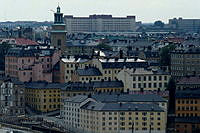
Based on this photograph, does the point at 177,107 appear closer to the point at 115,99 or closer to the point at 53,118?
the point at 115,99

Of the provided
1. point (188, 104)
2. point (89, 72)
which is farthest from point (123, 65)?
point (188, 104)

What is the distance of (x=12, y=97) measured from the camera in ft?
284

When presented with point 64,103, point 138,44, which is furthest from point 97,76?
point 138,44

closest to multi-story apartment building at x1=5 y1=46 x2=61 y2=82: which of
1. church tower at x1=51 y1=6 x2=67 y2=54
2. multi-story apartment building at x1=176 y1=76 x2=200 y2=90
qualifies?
church tower at x1=51 y1=6 x2=67 y2=54

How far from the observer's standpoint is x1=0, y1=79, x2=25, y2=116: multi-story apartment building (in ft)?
283

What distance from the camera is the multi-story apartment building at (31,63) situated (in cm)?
9662

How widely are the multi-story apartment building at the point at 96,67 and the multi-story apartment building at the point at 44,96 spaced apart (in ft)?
12.2

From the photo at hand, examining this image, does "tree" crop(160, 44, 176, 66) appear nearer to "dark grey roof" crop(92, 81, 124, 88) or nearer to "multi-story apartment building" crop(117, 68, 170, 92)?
"multi-story apartment building" crop(117, 68, 170, 92)

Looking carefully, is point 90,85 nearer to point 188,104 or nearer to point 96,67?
point 96,67

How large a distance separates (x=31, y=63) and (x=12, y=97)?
13.4m

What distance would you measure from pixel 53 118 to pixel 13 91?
6592 mm

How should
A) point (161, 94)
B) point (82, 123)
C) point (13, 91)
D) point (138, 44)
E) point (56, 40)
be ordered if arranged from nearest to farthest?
point (82, 123) → point (161, 94) → point (13, 91) → point (56, 40) → point (138, 44)

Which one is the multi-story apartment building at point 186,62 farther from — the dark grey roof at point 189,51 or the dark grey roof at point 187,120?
the dark grey roof at point 187,120

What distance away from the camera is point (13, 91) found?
8644cm
